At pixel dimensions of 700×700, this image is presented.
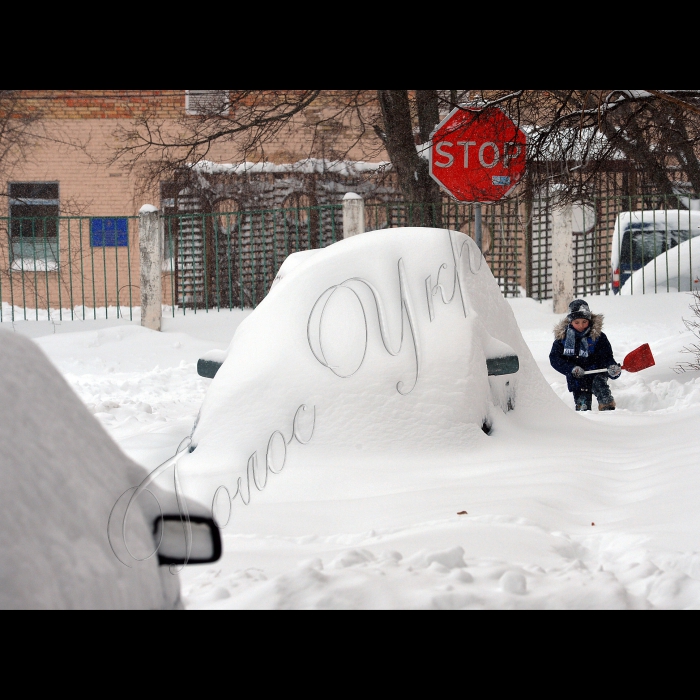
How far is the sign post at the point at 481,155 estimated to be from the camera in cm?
439

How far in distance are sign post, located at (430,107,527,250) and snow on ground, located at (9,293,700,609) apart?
1.44 m

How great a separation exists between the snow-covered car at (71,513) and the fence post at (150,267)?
6758 millimetres

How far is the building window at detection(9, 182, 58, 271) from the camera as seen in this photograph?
7762 millimetres

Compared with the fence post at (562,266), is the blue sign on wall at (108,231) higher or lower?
higher

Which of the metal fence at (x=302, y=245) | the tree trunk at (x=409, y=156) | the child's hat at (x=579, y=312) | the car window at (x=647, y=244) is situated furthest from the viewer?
the car window at (x=647, y=244)

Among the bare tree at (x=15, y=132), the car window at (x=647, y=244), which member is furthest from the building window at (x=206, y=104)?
the car window at (x=647, y=244)

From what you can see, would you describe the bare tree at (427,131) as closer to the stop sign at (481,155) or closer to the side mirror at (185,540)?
the stop sign at (481,155)

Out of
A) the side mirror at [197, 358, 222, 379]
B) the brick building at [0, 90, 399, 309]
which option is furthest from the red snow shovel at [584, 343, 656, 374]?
the brick building at [0, 90, 399, 309]

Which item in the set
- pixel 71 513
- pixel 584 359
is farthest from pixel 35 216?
pixel 71 513

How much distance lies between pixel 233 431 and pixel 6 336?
1.78 m

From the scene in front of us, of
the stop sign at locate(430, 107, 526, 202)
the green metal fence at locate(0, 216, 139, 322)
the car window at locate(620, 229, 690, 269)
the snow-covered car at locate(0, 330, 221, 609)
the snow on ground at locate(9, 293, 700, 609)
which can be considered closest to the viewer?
the snow-covered car at locate(0, 330, 221, 609)

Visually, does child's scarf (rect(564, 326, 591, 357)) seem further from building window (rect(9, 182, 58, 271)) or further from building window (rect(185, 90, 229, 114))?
building window (rect(9, 182, 58, 271))

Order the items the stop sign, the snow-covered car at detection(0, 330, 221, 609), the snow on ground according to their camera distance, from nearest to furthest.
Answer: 1. the snow-covered car at detection(0, 330, 221, 609)
2. the snow on ground
3. the stop sign

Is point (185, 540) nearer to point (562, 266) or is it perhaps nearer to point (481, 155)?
point (481, 155)
